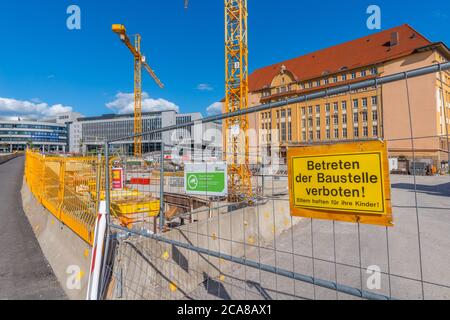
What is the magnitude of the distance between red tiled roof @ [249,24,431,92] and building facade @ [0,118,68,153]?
312 ft

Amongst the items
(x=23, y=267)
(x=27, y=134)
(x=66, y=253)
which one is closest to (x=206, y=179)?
(x=66, y=253)

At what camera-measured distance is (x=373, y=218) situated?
Answer: 179 centimetres

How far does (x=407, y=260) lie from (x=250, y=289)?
3336 millimetres

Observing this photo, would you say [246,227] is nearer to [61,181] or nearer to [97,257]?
[97,257]

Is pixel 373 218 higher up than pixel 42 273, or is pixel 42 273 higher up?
pixel 373 218

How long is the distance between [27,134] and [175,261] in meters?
134

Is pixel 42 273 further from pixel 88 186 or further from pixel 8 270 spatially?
pixel 88 186

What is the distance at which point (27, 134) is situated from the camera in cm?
10669

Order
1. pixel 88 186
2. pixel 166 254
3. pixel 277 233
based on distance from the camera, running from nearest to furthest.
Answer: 1. pixel 166 254
2. pixel 88 186
3. pixel 277 233

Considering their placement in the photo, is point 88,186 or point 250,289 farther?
point 88,186

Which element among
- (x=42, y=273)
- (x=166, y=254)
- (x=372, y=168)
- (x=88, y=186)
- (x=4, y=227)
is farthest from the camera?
(x=4, y=227)

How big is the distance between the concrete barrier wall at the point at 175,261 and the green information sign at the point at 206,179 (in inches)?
21.3

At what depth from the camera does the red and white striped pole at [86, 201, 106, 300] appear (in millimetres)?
2936
